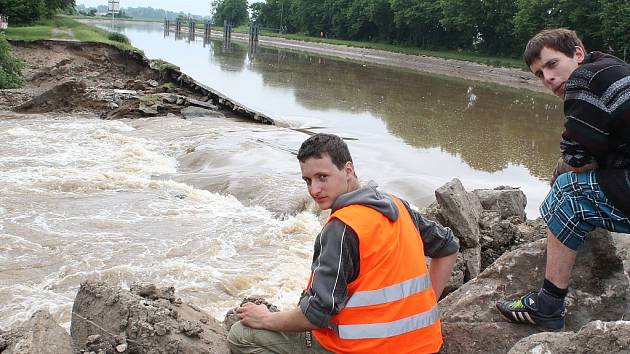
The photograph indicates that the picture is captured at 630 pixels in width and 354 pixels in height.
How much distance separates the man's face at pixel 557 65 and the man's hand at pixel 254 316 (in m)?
2.14

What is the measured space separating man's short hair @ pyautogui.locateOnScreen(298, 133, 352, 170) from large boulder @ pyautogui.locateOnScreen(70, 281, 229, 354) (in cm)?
139

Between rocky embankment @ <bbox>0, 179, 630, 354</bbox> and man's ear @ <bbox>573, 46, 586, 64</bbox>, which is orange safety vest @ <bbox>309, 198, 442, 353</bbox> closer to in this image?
rocky embankment @ <bbox>0, 179, 630, 354</bbox>

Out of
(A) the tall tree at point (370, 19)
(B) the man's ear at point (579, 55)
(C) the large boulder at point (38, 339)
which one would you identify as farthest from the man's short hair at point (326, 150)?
(A) the tall tree at point (370, 19)

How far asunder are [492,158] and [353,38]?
76684 mm

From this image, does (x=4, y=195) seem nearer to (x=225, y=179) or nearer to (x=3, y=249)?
(x=3, y=249)

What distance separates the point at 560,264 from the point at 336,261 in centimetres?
151

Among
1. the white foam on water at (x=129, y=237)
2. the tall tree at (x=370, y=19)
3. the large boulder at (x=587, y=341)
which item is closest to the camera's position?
the large boulder at (x=587, y=341)

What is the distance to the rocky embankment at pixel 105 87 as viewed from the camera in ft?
65.0

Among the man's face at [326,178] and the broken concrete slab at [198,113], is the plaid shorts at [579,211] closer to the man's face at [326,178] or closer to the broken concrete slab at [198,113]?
the man's face at [326,178]

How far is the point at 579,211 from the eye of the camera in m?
3.49

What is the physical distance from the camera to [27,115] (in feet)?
60.7

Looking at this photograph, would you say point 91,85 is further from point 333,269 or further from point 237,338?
point 333,269

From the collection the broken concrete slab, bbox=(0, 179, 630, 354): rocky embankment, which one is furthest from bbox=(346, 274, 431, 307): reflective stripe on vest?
the broken concrete slab

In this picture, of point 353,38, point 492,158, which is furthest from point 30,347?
point 353,38
